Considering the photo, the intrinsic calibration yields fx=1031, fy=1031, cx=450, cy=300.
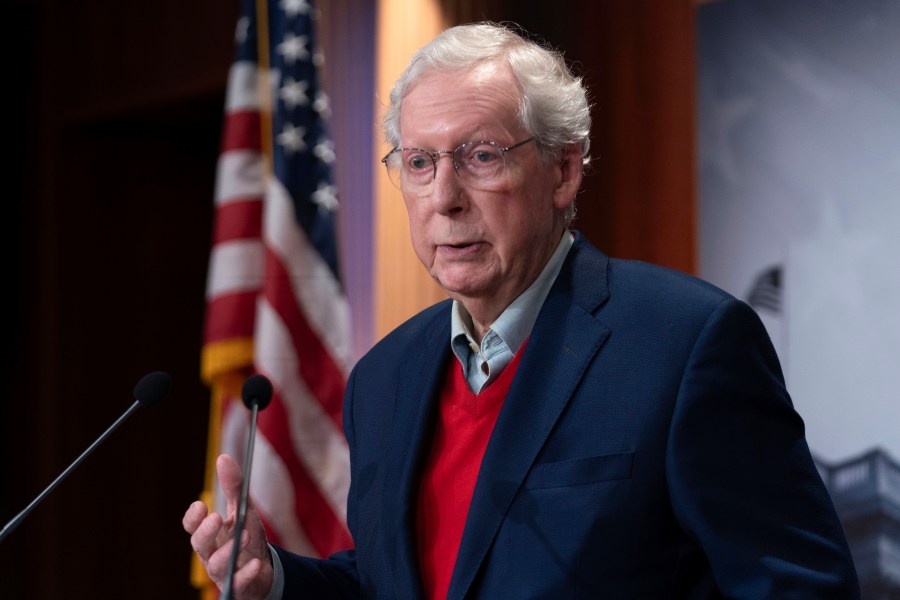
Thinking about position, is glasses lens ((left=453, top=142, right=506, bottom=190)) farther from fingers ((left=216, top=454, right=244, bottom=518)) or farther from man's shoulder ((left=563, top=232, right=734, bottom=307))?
fingers ((left=216, top=454, right=244, bottom=518))

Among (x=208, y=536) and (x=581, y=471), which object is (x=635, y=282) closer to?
(x=581, y=471)

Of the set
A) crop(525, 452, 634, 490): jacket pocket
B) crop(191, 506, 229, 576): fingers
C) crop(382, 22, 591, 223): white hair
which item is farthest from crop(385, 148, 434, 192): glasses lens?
crop(191, 506, 229, 576): fingers

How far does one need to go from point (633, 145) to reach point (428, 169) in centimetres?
200

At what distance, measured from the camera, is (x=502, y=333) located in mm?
1677

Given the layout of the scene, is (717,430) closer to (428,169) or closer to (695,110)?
(428,169)

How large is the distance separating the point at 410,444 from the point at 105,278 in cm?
428

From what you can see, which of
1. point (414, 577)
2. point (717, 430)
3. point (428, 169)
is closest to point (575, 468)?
point (717, 430)

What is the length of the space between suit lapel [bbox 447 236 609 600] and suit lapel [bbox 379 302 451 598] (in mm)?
121

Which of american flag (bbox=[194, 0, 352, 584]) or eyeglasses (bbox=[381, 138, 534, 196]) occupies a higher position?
eyeglasses (bbox=[381, 138, 534, 196])

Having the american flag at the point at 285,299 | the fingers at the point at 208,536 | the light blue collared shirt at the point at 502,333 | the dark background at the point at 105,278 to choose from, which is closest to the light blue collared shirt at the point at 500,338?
the light blue collared shirt at the point at 502,333

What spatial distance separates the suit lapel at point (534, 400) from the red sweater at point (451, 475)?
0.09 metres

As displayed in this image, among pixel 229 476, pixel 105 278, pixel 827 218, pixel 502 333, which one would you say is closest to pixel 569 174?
pixel 502 333

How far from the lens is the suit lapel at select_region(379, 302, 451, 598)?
5.23ft

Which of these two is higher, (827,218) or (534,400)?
(827,218)
